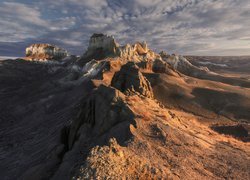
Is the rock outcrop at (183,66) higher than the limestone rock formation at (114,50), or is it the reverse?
the limestone rock formation at (114,50)

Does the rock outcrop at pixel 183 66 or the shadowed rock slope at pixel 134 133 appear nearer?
the shadowed rock slope at pixel 134 133

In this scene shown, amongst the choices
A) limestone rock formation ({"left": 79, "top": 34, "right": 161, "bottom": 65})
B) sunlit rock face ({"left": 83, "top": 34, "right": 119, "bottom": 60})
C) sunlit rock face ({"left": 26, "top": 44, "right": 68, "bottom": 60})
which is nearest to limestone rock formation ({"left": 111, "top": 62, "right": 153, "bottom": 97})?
limestone rock formation ({"left": 79, "top": 34, "right": 161, "bottom": 65})

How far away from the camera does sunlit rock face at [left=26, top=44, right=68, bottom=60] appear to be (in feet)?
567

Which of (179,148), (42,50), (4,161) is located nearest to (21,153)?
(4,161)

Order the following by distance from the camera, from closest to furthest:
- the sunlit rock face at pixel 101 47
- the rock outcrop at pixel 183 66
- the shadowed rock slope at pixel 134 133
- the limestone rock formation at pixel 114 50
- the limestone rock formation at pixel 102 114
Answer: the shadowed rock slope at pixel 134 133, the limestone rock formation at pixel 102 114, the limestone rock formation at pixel 114 50, the rock outcrop at pixel 183 66, the sunlit rock face at pixel 101 47

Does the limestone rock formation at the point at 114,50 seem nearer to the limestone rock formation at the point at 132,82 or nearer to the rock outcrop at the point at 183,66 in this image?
the rock outcrop at the point at 183,66

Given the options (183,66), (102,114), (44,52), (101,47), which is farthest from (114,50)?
(44,52)

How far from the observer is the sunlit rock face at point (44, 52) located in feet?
567

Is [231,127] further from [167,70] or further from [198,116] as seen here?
→ [167,70]

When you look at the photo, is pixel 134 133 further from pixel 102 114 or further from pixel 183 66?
pixel 183 66

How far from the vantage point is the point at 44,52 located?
17662 cm

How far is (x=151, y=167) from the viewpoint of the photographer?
12.6 m

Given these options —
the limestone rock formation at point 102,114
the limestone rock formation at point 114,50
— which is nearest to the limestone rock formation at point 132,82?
the limestone rock formation at point 102,114

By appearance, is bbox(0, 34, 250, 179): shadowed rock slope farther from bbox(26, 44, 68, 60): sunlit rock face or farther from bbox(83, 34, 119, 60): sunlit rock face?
bbox(26, 44, 68, 60): sunlit rock face
